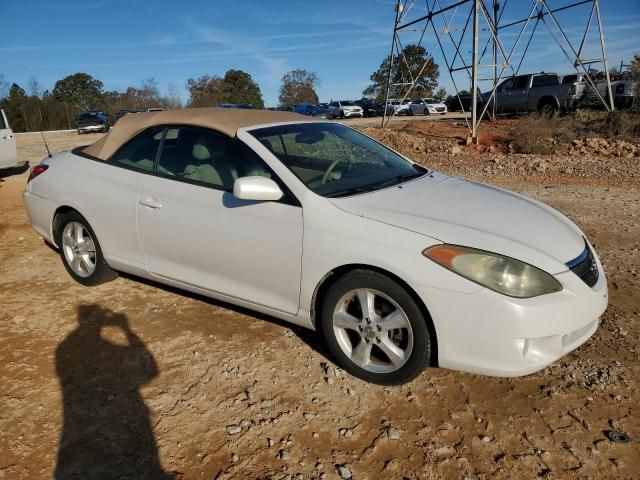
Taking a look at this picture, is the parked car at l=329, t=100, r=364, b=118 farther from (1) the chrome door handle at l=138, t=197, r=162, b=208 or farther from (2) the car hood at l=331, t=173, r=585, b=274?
(2) the car hood at l=331, t=173, r=585, b=274

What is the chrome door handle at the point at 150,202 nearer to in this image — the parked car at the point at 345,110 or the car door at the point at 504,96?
the car door at the point at 504,96

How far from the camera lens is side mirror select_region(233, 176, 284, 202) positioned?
9.62 ft

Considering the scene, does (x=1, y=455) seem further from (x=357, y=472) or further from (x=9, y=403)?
(x=357, y=472)

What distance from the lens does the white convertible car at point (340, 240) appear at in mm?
2541

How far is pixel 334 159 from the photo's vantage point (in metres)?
3.63

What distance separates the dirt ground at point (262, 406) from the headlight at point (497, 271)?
2.26 ft

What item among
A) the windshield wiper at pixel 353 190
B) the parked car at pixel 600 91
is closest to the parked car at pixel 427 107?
the parked car at pixel 600 91

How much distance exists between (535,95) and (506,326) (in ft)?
68.4

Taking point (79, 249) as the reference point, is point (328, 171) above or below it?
above

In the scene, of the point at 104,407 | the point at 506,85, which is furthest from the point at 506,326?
the point at 506,85

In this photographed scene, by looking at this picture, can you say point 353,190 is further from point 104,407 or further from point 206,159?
point 104,407

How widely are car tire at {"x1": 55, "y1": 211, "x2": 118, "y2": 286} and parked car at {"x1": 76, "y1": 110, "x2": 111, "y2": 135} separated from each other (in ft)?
100

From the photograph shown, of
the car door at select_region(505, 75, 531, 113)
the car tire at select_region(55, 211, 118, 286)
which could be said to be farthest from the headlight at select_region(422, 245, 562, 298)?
the car door at select_region(505, 75, 531, 113)

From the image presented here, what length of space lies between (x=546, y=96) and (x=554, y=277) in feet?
66.8
